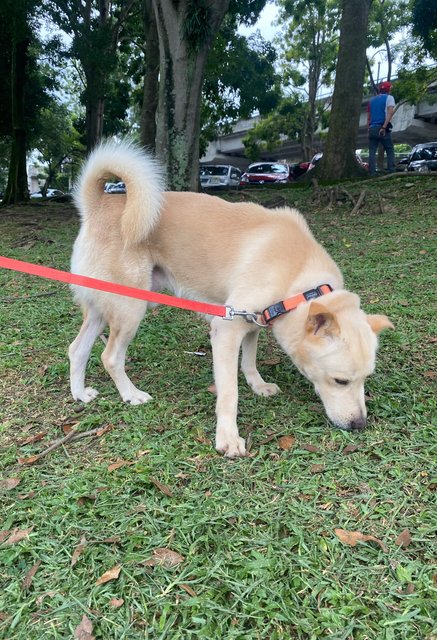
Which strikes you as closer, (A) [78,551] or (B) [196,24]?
(A) [78,551]

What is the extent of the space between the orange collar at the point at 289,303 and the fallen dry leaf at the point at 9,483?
1707mm

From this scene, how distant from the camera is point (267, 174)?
2809 centimetres

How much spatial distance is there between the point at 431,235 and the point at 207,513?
6.92 meters

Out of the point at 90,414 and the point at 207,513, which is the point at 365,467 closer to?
the point at 207,513

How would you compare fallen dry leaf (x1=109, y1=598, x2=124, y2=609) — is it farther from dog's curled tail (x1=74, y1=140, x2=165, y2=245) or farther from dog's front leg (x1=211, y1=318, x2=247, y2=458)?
dog's curled tail (x1=74, y1=140, x2=165, y2=245)

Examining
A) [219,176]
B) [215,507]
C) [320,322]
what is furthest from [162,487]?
[219,176]

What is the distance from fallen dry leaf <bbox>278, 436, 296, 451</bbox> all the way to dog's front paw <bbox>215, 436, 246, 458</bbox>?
22 centimetres

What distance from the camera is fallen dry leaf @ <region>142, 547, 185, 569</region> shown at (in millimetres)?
1904

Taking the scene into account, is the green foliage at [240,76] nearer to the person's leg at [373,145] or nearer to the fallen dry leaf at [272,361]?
the person's leg at [373,145]

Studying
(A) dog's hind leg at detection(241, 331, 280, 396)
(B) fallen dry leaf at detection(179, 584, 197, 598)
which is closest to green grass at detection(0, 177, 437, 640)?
(B) fallen dry leaf at detection(179, 584, 197, 598)

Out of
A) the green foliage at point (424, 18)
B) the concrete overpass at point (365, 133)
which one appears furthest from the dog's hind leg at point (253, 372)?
the concrete overpass at point (365, 133)

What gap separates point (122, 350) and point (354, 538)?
2056 millimetres

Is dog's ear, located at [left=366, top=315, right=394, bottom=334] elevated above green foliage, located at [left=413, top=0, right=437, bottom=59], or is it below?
below

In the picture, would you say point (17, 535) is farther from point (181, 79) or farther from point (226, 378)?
point (181, 79)
